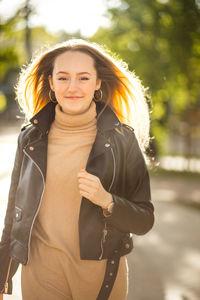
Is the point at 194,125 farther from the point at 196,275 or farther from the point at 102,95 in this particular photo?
the point at 102,95

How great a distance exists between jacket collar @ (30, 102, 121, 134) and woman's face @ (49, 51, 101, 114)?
0.11 meters

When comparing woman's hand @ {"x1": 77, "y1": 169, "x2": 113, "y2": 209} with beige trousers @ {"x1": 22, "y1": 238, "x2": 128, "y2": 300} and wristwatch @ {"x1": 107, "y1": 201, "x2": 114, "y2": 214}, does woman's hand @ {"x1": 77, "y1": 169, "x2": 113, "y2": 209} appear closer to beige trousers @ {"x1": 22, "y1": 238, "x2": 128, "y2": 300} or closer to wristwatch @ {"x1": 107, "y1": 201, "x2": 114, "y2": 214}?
wristwatch @ {"x1": 107, "y1": 201, "x2": 114, "y2": 214}

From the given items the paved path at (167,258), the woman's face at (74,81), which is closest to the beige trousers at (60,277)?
the woman's face at (74,81)

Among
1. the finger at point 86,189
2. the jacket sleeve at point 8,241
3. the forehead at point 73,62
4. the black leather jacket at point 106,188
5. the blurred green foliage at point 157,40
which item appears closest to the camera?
the finger at point 86,189

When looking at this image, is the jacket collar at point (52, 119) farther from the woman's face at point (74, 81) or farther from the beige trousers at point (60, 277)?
the beige trousers at point (60, 277)

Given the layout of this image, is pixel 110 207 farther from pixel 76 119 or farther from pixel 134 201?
pixel 76 119

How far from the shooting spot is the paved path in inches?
169

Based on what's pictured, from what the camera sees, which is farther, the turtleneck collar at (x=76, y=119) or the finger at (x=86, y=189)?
the turtleneck collar at (x=76, y=119)

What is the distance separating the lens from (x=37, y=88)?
246 cm

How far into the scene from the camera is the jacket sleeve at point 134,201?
196 cm

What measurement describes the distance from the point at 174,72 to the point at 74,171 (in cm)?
1189

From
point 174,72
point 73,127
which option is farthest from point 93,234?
point 174,72

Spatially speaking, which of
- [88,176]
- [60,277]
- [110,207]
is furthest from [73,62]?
[60,277]

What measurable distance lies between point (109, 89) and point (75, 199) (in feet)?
2.24
